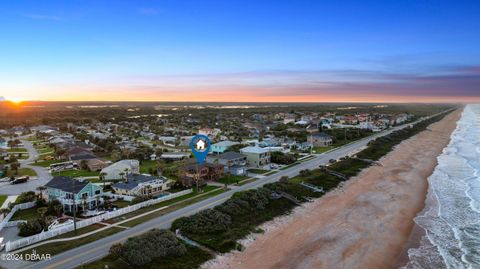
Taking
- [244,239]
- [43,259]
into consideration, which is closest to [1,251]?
[43,259]

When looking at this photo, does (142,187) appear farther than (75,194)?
Yes

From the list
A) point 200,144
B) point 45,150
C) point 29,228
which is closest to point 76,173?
point 200,144

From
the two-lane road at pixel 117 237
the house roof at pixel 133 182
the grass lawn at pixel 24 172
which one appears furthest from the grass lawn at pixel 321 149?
the grass lawn at pixel 24 172

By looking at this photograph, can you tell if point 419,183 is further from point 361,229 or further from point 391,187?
point 361,229

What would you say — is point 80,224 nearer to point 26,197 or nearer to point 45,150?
point 26,197

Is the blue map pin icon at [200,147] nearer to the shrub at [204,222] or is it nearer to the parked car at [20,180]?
the shrub at [204,222]

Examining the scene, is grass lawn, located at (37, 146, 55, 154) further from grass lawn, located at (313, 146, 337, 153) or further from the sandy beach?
the sandy beach

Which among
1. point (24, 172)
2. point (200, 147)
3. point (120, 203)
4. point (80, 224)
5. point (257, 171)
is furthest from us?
point (257, 171)
